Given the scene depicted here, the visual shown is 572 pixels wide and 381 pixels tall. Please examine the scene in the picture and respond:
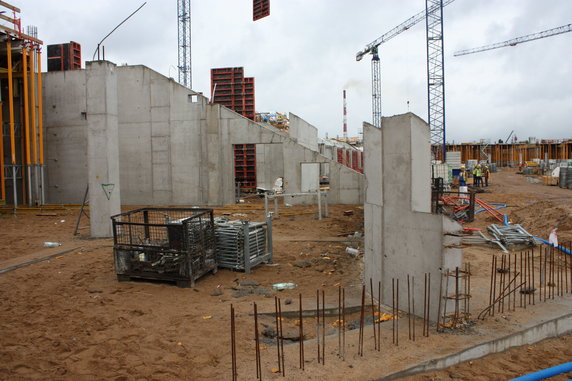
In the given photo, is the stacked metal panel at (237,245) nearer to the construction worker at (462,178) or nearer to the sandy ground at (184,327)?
the sandy ground at (184,327)

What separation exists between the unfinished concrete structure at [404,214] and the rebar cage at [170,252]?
3568mm

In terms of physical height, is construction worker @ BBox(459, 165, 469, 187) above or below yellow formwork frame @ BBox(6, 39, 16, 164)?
below

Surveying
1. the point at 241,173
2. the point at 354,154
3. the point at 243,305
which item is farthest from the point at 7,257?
the point at 354,154

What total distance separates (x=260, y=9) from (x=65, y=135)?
26.4 meters

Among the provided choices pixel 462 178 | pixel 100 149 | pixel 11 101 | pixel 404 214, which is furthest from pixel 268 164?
Result: pixel 404 214

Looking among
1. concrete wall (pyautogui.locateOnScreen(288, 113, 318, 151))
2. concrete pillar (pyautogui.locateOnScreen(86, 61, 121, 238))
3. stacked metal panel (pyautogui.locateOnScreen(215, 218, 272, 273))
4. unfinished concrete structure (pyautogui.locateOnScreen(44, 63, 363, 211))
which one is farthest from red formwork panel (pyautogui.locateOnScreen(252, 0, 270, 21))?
stacked metal panel (pyautogui.locateOnScreen(215, 218, 272, 273))

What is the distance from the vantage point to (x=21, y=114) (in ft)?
78.3

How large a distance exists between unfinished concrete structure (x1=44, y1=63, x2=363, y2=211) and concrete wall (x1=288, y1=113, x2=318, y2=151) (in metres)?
3.06

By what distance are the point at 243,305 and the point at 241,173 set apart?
81.9ft

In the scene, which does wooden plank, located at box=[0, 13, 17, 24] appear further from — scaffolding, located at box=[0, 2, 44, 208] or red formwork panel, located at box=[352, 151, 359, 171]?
red formwork panel, located at box=[352, 151, 359, 171]

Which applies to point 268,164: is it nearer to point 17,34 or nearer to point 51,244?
point 17,34

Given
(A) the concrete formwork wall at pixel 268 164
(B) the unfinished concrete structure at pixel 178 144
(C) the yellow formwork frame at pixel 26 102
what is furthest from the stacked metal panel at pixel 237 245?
(A) the concrete formwork wall at pixel 268 164

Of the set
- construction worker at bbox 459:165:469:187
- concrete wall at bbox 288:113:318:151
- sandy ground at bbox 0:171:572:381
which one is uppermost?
concrete wall at bbox 288:113:318:151

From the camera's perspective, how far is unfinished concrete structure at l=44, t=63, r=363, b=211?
917 inches
